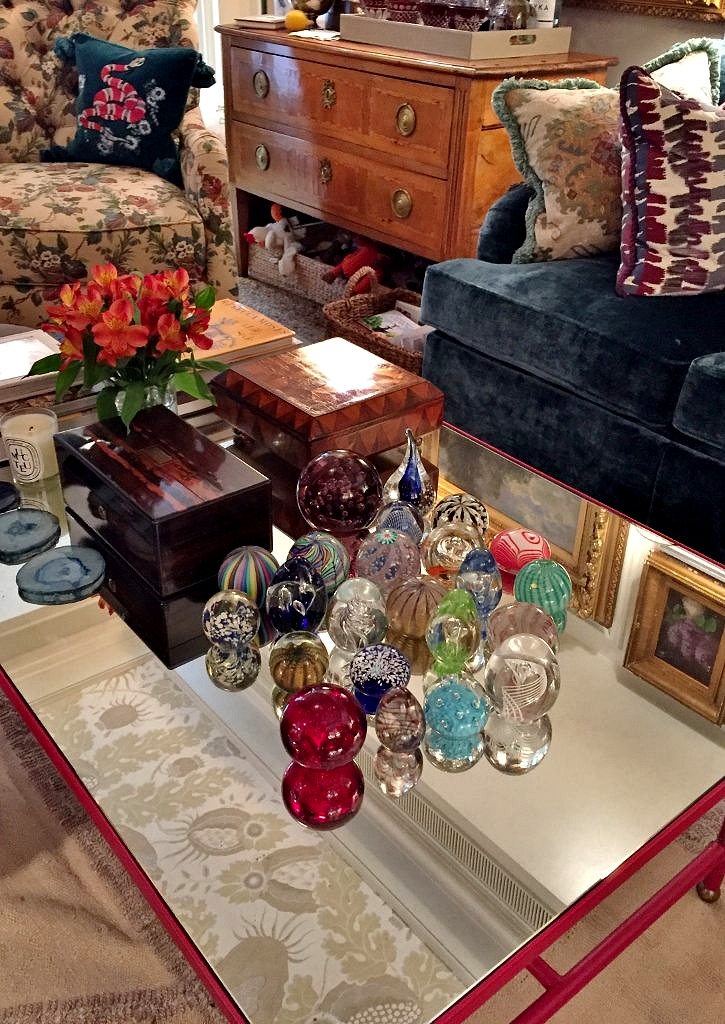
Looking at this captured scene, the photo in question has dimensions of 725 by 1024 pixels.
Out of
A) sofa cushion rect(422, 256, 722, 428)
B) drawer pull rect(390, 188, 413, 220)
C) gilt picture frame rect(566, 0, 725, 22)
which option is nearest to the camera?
sofa cushion rect(422, 256, 722, 428)

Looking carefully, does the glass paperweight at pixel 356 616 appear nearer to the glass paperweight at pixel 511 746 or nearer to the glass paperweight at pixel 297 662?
the glass paperweight at pixel 297 662

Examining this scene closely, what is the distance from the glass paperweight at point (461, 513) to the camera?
1217 millimetres

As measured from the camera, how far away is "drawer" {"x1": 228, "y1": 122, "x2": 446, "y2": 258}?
254 centimetres

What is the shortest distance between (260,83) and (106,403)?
208 cm

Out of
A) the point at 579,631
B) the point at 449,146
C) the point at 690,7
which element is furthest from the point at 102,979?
the point at 690,7

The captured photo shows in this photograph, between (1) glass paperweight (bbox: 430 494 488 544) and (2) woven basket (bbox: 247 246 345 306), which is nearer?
(1) glass paperweight (bbox: 430 494 488 544)

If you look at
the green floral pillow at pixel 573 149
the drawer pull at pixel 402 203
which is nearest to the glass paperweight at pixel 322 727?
the green floral pillow at pixel 573 149

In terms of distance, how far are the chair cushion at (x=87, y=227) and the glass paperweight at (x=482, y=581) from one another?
166 cm

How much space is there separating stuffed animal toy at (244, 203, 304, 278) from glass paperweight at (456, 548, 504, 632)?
2099mm

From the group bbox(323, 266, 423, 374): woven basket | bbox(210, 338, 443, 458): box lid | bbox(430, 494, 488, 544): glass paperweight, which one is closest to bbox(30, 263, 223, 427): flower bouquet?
bbox(210, 338, 443, 458): box lid

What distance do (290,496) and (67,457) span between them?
1.06 ft

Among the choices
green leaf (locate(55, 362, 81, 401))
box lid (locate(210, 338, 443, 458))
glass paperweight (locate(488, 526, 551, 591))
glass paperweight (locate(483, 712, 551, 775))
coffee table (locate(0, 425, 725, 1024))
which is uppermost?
green leaf (locate(55, 362, 81, 401))

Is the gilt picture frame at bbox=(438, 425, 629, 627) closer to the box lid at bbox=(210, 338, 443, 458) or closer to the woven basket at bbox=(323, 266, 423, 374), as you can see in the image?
the box lid at bbox=(210, 338, 443, 458)

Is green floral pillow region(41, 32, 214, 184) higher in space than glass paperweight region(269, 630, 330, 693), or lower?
higher
